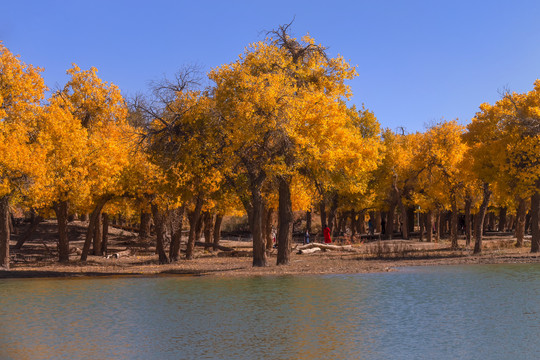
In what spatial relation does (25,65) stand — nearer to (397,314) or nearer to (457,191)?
(397,314)

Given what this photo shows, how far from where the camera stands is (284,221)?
37.8 metres

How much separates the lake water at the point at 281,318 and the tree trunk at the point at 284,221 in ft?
22.2

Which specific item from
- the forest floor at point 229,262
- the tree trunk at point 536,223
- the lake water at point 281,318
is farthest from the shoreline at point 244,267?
the lake water at point 281,318

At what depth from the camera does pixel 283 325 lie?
19.2 metres

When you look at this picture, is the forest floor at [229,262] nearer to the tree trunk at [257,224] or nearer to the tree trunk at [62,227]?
the tree trunk at [62,227]

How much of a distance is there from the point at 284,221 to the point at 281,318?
1752 centimetres

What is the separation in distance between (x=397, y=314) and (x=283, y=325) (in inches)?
156

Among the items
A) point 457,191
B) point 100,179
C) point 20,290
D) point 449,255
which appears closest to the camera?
point 20,290

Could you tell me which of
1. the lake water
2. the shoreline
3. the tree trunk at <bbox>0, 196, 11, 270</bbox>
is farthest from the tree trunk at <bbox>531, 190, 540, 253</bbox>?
the tree trunk at <bbox>0, 196, 11, 270</bbox>

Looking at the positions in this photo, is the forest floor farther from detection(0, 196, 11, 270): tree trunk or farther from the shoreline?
detection(0, 196, 11, 270): tree trunk

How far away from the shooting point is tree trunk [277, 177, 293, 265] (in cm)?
3734

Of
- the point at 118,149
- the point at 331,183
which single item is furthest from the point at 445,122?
the point at 118,149

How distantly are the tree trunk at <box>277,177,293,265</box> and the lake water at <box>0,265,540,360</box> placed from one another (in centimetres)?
678

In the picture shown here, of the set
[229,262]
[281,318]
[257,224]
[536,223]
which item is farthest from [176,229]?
[281,318]
